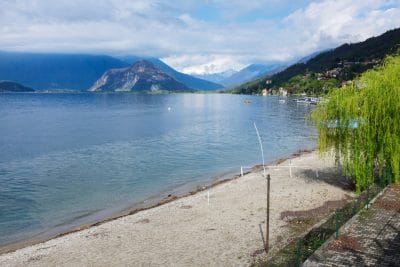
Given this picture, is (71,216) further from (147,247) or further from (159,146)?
(159,146)

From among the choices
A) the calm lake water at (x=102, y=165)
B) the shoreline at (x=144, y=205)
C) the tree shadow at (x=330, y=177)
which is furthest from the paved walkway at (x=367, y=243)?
the calm lake water at (x=102, y=165)

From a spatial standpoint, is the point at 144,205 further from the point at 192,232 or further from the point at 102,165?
the point at 102,165

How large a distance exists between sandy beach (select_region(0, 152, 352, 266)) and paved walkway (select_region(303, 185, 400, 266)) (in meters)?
4.66

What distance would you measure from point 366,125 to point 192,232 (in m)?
13.9

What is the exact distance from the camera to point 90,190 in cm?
4269

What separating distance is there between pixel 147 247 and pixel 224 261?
16.6ft

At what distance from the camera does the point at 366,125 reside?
29.0 m

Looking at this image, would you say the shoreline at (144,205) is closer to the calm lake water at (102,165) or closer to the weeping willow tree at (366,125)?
the calm lake water at (102,165)

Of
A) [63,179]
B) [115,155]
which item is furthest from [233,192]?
[115,155]

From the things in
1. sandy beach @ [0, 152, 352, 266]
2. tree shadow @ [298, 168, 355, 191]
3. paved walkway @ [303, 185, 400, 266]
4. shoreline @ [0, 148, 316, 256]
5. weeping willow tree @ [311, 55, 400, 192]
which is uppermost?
weeping willow tree @ [311, 55, 400, 192]

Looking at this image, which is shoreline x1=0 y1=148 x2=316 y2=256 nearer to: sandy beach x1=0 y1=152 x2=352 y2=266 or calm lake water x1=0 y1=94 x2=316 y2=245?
calm lake water x1=0 y1=94 x2=316 y2=245

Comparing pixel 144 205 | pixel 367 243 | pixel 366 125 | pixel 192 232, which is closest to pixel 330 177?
pixel 366 125

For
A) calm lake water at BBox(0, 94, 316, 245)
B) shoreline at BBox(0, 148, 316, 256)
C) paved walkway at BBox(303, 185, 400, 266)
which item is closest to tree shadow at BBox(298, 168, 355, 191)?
calm lake water at BBox(0, 94, 316, 245)

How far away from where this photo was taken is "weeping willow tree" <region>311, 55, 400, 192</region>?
28594mm
